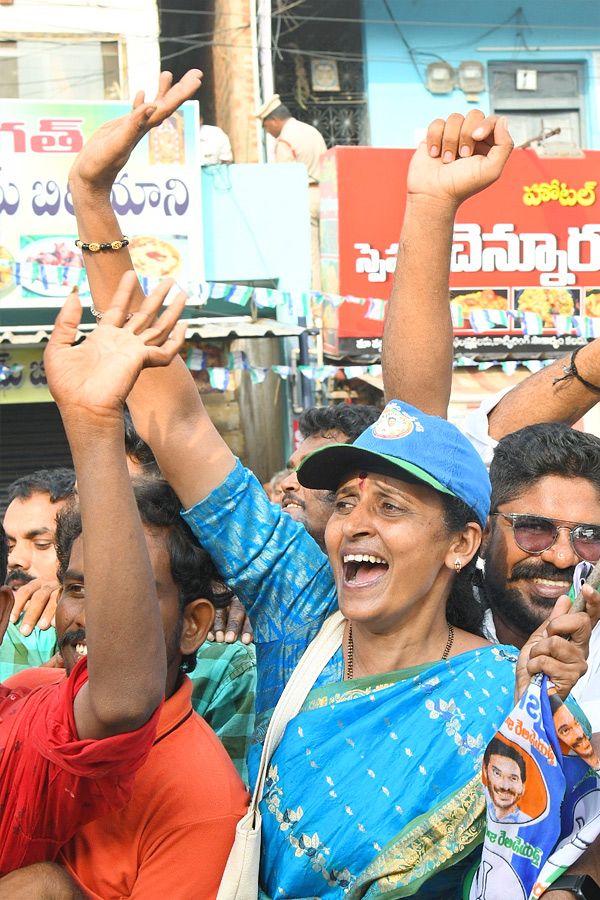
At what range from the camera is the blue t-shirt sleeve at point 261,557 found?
230 centimetres

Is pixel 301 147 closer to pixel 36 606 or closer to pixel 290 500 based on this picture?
pixel 290 500

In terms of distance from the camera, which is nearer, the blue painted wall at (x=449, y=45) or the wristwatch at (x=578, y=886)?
the wristwatch at (x=578, y=886)

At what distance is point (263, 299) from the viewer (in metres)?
9.73

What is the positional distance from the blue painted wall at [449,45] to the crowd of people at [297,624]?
36.5ft

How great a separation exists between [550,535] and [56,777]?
4.66 ft

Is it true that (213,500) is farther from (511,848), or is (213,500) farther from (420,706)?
(511,848)

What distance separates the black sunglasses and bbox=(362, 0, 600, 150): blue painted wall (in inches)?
436

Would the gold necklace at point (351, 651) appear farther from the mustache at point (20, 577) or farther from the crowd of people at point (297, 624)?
the mustache at point (20, 577)

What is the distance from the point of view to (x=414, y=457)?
221cm

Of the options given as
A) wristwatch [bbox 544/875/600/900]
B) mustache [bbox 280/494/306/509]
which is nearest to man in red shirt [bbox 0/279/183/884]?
wristwatch [bbox 544/875/600/900]

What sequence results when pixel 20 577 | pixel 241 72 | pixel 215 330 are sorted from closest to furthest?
1. pixel 20 577
2. pixel 215 330
3. pixel 241 72

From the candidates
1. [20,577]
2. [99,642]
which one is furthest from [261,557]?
[20,577]

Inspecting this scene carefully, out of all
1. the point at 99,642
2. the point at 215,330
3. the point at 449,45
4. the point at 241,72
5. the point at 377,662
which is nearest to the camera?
the point at 99,642

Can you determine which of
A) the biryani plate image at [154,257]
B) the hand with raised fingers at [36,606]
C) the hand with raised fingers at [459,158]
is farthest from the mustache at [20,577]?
the biryani plate image at [154,257]
